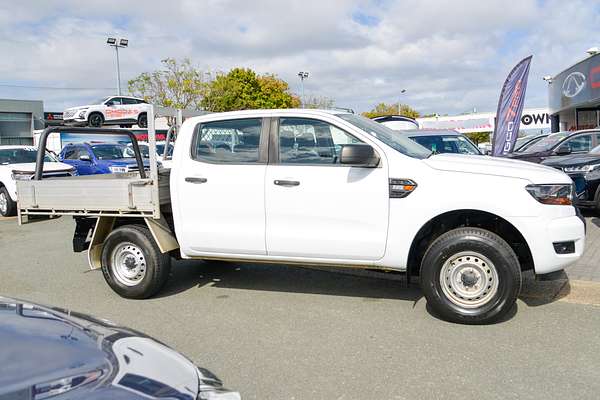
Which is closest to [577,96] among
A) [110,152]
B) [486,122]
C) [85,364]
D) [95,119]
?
[486,122]

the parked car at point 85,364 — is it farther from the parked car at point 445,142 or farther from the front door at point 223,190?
the parked car at point 445,142

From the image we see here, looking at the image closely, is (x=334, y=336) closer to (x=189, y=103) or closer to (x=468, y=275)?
(x=468, y=275)

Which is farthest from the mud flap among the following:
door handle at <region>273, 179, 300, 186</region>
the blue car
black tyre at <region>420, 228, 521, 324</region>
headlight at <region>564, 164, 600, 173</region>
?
the blue car

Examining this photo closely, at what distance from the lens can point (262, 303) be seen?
17.5ft

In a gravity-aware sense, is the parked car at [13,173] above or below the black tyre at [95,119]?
below

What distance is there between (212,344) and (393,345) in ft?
4.97

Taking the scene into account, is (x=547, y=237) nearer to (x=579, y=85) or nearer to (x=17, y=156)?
(x=17, y=156)

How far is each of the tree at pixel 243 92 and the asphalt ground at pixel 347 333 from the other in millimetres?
31657

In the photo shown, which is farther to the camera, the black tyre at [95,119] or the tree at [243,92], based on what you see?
the tree at [243,92]

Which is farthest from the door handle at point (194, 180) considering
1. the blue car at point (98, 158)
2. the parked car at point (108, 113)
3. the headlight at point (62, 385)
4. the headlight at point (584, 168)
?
the parked car at point (108, 113)

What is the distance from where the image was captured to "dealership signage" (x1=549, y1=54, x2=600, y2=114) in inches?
947

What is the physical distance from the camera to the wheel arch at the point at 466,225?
4.58m

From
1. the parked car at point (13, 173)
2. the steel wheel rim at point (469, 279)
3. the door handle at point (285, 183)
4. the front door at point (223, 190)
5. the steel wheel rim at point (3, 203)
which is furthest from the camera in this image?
the steel wheel rim at point (3, 203)

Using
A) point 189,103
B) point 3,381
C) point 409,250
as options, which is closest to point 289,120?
point 409,250
